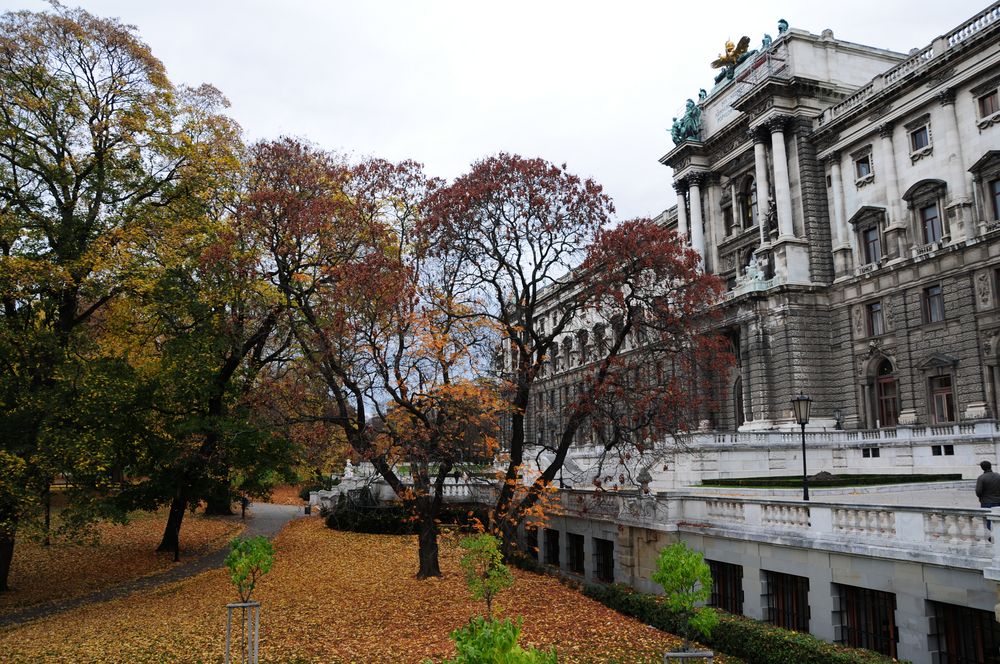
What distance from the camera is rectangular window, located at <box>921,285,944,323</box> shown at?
124 ft

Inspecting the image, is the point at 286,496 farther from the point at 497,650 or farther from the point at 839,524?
the point at 497,650

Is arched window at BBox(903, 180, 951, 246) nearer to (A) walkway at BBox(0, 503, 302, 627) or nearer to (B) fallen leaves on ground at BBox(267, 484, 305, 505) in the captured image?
(A) walkway at BBox(0, 503, 302, 627)

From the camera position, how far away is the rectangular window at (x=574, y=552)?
80.9ft

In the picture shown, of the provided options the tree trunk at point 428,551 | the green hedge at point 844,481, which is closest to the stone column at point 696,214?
the green hedge at point 844,481

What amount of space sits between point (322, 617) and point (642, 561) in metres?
8.04

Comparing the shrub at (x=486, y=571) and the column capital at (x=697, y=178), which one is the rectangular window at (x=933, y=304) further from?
the shrub at (x=486, y=571)

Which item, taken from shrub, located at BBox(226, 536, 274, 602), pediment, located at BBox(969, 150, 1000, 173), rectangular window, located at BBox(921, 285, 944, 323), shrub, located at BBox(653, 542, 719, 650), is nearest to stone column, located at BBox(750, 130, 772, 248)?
rectangular window, located at BBox(921, 285, 944, 323)

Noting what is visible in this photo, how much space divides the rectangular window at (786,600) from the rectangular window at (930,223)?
29930mm

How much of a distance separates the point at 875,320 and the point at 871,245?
4372 millimetres

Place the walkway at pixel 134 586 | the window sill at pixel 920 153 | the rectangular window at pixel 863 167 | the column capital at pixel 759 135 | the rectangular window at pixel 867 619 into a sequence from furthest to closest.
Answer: the column capital at pixel 759 135, the rectangular window at pixel 863 167, the window sill at pixel 920 153, the walkway at pixel 134 586, the rectangular window at pixel 867 619

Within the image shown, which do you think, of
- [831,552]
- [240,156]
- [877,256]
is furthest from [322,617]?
[877,256]

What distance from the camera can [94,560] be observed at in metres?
27.8

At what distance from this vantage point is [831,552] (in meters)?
13.9

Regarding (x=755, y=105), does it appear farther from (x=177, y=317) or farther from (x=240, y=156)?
(x=177, y=317)
